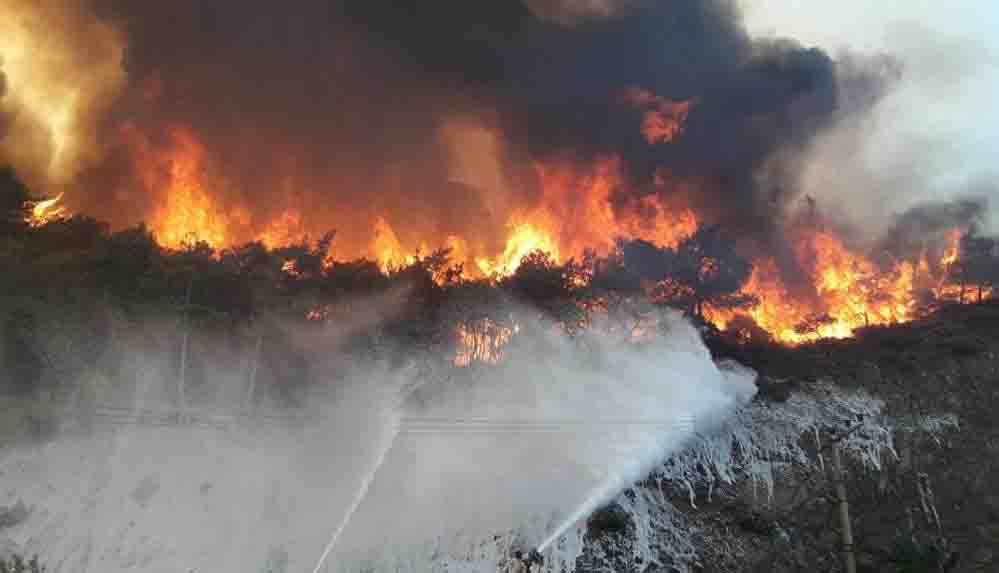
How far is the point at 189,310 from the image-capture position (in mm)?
32938

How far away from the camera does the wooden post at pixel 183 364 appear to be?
30.7m

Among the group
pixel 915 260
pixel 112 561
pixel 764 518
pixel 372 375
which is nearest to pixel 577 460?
pixel 764 518

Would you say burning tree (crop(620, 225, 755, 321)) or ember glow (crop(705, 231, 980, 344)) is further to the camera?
ember glow (crop(705, 231, 980, 344))

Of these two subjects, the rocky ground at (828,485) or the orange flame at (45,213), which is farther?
the orange flame at (45,213)

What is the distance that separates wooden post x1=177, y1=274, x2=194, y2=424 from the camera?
3068 centimetres

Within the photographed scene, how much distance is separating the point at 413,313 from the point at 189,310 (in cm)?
1129

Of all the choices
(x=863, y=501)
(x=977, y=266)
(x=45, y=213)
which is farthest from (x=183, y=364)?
(x=977, y=266)

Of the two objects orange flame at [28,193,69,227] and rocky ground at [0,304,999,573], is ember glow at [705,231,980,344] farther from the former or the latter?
orange flame at [28,193,69,227]

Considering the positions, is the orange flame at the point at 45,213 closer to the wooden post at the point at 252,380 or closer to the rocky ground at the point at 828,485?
the wooden post at the point at 252,380

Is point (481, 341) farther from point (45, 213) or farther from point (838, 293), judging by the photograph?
point (838, 293)

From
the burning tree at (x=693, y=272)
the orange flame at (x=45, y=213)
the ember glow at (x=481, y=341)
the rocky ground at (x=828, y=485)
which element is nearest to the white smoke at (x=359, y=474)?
the rocky ground at (x=828, y=485)

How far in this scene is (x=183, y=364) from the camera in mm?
31781

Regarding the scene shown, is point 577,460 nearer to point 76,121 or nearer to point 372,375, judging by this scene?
point 372,375

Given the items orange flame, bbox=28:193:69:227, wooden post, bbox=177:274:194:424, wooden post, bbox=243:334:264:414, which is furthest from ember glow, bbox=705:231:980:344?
orange flame, bbox=28:193:69:227
